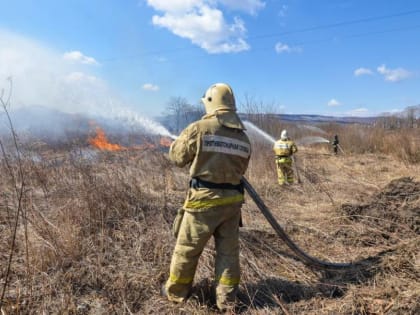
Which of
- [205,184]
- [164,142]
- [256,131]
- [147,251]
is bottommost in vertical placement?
[147,251]

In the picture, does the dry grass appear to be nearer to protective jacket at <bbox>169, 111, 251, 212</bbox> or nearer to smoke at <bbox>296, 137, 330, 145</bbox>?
protective jacket at <bbox>169, 111, 251, 212</bbox>

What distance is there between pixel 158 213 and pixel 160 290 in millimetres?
1536

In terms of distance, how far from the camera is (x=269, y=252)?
13.3 feet

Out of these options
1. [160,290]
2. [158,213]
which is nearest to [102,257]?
[160,290]

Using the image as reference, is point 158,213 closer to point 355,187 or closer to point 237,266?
point 237,266

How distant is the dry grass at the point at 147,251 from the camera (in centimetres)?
293

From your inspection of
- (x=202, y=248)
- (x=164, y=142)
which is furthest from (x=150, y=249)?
(x=164, y=142)

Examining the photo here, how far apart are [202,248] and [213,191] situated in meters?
0.51

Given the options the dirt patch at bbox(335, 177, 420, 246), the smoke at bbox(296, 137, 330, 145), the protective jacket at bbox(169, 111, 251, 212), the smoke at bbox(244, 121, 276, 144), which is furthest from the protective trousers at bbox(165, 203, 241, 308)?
the smoke at bbox(296, 137, 330, 145)

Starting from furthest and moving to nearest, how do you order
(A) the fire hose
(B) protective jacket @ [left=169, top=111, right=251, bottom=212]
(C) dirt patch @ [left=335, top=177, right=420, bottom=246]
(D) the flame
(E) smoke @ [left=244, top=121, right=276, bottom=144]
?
(E) smoke @ [left=244, top=121, right=276, bottom=144]
(D) the flame
(C) dirt patch @ [left=335, top=177, right=420, bottom=246]
(A) the fire hose
(B) protective jacket @ [left=169, top=111, right=251, bottom=212]

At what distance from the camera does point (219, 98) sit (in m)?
2.89

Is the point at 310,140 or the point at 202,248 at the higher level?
the point at 310,140

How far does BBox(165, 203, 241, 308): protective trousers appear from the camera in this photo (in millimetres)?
2820

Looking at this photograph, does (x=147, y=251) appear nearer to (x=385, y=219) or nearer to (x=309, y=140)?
(x=385, y=219)
